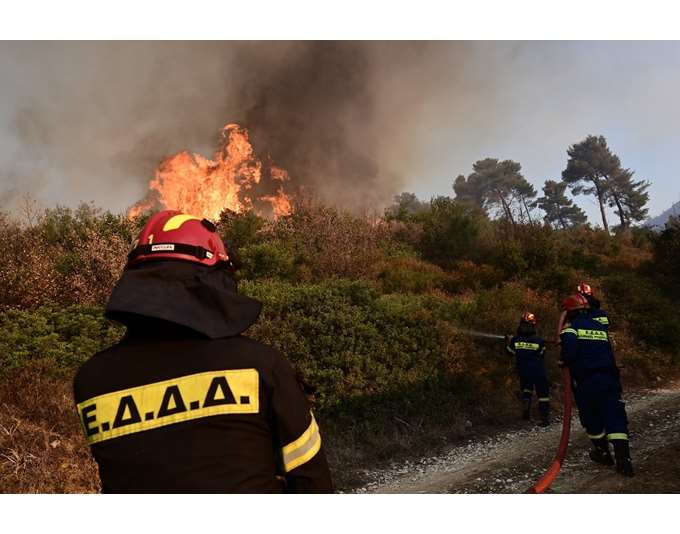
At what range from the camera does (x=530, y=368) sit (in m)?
7.98

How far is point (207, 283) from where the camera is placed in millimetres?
1639

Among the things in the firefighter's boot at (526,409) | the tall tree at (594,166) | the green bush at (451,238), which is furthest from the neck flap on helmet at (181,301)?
the tall tree at (594,166)

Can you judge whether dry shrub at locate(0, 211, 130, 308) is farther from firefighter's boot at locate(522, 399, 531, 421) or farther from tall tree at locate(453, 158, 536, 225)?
tall tree at locate(453, 158, 536, 225)

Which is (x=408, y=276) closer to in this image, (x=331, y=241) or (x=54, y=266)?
(x=331, y=241)

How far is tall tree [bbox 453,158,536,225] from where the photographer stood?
47656mm

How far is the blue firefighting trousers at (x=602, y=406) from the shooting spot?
5477mm

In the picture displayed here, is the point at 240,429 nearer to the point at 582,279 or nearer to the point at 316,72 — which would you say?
the point at 582,279

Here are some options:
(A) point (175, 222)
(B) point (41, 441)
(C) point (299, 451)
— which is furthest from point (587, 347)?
(B) point (41, 441)

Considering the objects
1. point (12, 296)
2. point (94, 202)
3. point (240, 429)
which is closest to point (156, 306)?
point (240, 429)

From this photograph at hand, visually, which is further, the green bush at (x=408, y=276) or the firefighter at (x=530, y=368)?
the green bush at (x=408, y=276)

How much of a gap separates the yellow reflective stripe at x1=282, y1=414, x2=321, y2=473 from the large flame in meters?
19.3

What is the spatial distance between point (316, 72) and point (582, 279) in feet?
84.1

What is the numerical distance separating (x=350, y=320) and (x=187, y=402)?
7.06 meters

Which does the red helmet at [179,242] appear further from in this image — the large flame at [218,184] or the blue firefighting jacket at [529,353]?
the large flame at [218,184]
